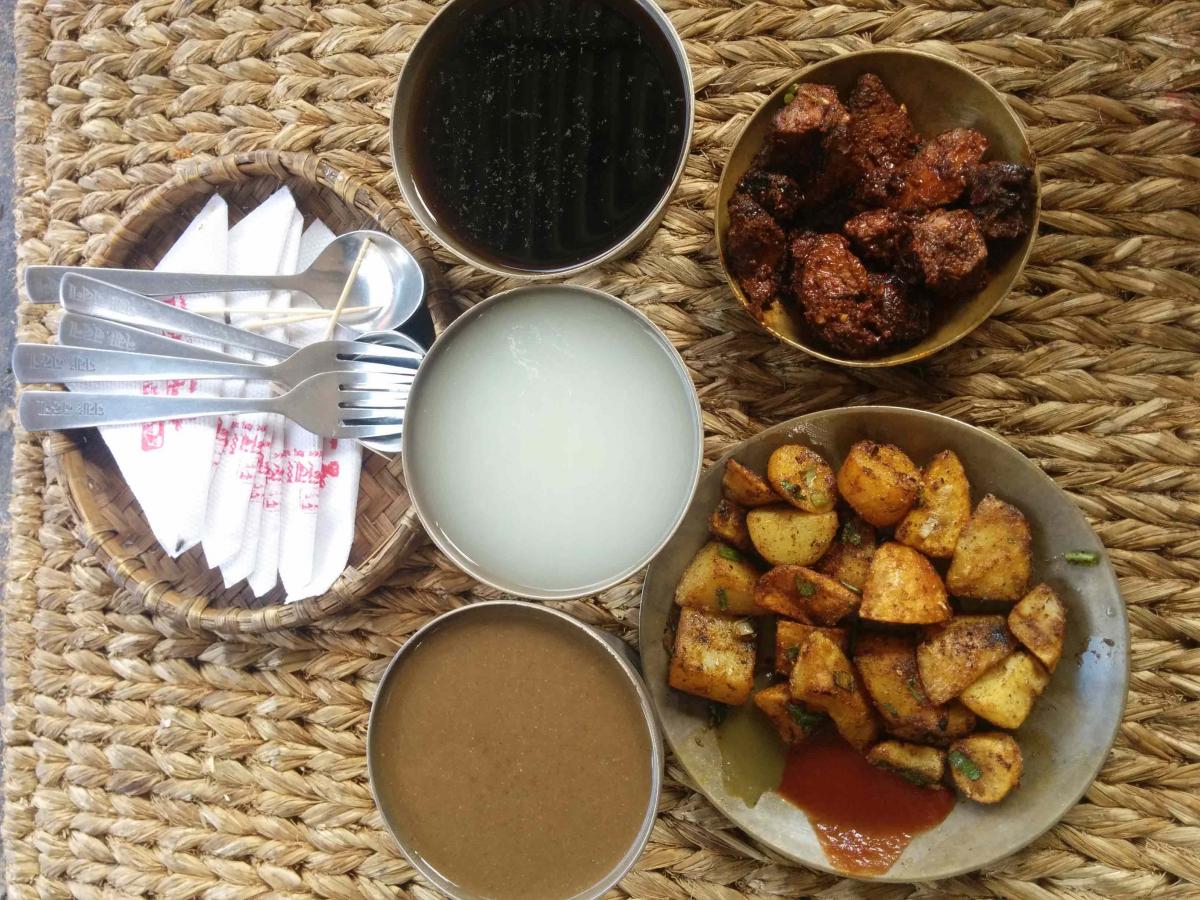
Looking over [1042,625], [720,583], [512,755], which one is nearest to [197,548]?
[512,755]

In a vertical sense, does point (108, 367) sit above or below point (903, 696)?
above

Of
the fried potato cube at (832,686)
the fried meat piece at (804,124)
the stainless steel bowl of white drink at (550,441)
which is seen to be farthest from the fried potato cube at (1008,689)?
the fried meat piece at (804,124)

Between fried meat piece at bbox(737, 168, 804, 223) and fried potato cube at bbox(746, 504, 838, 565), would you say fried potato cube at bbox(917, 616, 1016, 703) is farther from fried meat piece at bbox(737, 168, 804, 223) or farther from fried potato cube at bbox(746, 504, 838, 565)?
fried meat piece at bbox(737, 168, 804, 223)

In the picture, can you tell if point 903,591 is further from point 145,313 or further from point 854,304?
point 145,313

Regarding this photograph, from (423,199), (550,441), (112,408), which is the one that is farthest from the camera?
(112,408)

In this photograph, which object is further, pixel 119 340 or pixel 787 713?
pixel 119 340

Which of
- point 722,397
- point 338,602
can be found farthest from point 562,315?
point 338,602
